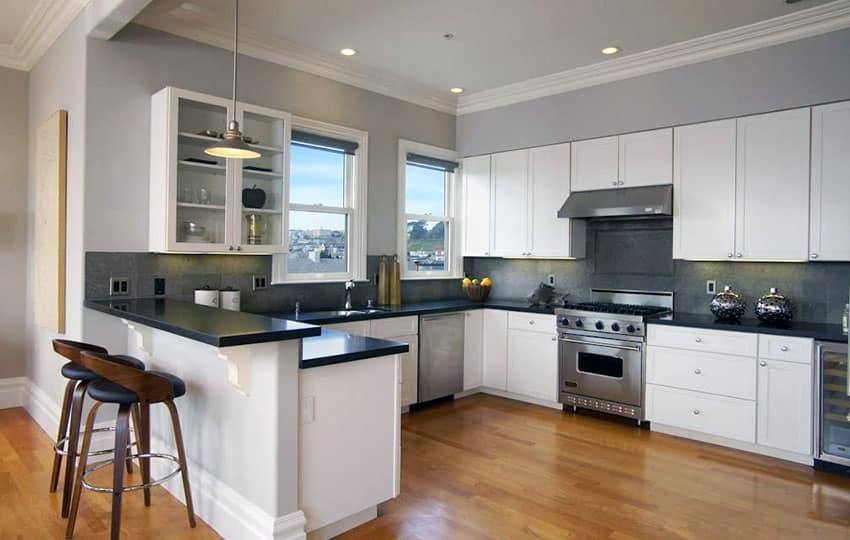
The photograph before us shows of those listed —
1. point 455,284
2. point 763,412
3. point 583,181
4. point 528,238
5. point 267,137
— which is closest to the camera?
point 763,412

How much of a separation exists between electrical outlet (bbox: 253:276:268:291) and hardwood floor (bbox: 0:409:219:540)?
150cm

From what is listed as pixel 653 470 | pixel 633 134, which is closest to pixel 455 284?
pixel 633 134

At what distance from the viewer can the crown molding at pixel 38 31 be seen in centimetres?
363

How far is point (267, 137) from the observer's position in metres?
4.13

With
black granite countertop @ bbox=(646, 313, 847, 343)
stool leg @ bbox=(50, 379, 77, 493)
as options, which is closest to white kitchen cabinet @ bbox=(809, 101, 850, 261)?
black granite countertop @ bbox=(646, 313, 847, 343)

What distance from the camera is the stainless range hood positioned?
4.36 meters

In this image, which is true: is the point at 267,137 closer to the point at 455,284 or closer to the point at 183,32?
the point at 183,32

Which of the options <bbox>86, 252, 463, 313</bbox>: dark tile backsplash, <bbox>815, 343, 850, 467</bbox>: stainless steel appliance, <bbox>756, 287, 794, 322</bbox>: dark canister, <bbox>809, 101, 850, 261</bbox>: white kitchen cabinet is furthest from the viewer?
<bbox>756, 287, 794, 322</bbox>: dark canister

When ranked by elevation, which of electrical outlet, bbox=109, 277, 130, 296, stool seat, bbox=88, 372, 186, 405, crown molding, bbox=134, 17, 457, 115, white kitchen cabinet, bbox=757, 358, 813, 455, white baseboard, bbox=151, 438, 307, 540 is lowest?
white baseboard, bbox=151, 438, 307, 540

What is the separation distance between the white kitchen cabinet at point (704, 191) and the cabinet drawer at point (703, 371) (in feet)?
2.56

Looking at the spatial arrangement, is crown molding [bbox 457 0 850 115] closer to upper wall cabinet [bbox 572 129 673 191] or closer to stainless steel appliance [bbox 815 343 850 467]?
upper wall cabinet [bbox 572 129 673 191]

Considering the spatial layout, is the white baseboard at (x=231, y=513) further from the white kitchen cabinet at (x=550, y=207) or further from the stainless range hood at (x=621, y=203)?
the white kitchen cabinet at (x=550, y=207)

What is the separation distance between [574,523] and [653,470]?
3.27 ft

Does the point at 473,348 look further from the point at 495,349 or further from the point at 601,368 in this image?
the point at 601,368
